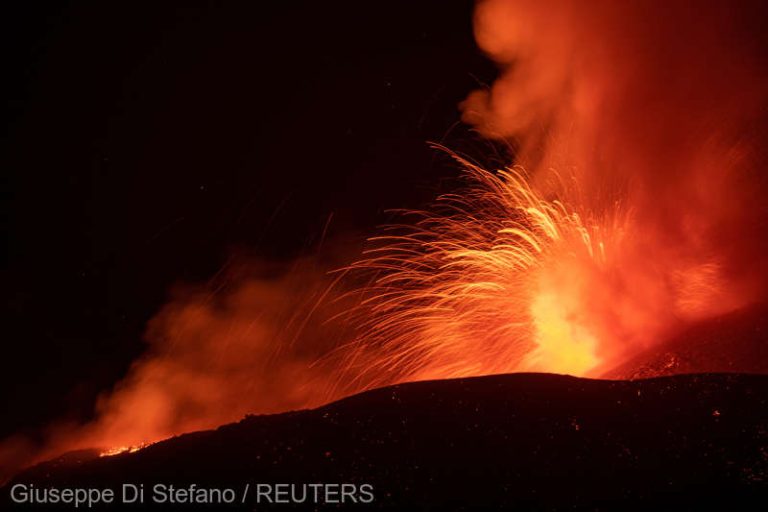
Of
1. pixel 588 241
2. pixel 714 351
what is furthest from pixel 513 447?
pixel 588 241

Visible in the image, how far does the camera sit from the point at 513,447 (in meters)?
4.14

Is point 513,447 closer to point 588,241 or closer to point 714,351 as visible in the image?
point 714,351

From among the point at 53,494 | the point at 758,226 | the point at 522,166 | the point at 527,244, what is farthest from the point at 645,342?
the point at 53,494

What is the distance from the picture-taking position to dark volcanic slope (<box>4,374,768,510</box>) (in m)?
3.79

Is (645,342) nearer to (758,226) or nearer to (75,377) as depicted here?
(758,226)

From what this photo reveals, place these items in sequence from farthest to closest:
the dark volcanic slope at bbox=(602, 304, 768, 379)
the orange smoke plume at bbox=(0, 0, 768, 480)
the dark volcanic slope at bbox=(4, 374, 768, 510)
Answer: the orange smoke plume at bbox=(0, 0, 768, 480) → the dark volcanic slope at bbox=(602, 304, 768, 379) → the dark volcanic slope at bbox=(4, 374, 768, 510)

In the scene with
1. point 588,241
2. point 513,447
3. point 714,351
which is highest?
point 588,241

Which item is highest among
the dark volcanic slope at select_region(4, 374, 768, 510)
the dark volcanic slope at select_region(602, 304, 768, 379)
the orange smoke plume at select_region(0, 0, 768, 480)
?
the orange smoke plume at select_region(0, 0, 768, 480)

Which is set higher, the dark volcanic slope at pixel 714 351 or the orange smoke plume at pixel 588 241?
the orange smoke plume at pixel 588 241

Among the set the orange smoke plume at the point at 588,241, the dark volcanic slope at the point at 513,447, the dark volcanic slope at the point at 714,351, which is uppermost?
the orange smoke plume at the point at 588,241

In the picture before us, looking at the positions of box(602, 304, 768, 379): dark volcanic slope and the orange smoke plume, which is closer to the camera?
box(602, 304, 768, 379): dark volcanic slope

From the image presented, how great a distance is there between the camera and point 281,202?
16672 millimetres

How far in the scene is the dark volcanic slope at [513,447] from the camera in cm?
379

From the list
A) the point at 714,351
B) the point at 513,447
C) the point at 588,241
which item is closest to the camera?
the point at 513,447
